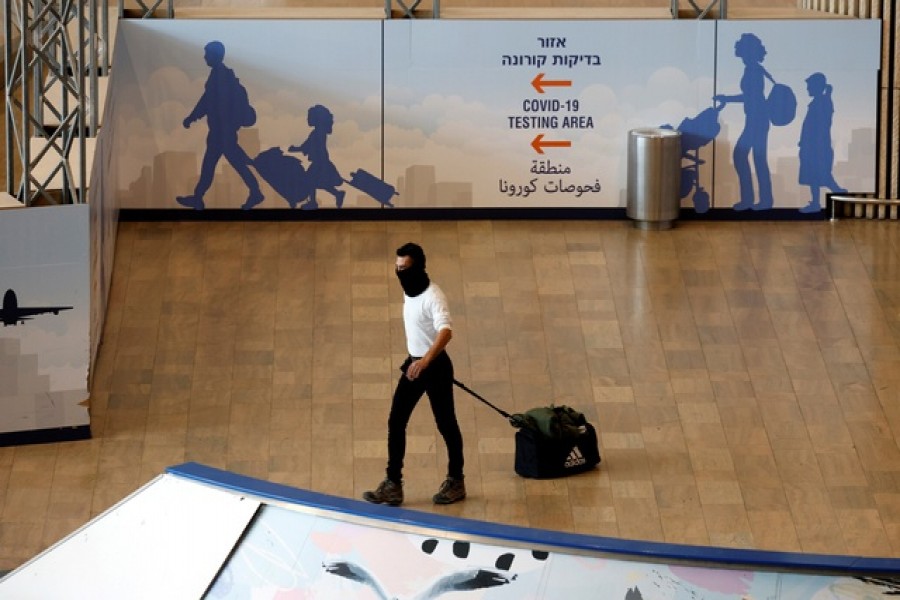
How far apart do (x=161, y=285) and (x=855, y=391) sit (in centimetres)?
519

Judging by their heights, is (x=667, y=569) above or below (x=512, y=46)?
below

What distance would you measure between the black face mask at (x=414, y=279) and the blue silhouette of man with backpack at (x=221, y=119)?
501 centimetres

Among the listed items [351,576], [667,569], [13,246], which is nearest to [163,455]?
[13,246]

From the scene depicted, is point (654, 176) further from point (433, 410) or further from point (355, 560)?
point (355, 560)

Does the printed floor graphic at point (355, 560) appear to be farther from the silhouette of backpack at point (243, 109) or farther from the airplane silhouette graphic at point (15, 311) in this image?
the silhouette of backpack at point (243, 109)

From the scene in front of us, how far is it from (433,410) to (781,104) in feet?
18.8

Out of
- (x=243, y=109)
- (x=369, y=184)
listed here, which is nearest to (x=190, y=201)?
(x=243, y=109)

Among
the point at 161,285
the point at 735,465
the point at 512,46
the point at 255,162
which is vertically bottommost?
the point at 735,465

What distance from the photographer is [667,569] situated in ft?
21.3

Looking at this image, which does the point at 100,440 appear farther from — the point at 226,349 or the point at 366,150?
the point at 366,150

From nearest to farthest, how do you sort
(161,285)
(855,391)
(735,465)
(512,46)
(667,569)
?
1. (667,569)
2. (735,465)
3. (855,391)
4. (161,285)
5. (512,46)

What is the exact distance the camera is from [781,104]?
14070 mm

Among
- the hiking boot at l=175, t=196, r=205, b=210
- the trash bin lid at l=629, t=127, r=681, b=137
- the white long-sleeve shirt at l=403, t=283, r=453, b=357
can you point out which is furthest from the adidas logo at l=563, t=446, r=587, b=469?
the hiking boot at l=175, t=196, r=205, b=210

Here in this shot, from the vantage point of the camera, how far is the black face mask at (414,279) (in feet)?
30.5
